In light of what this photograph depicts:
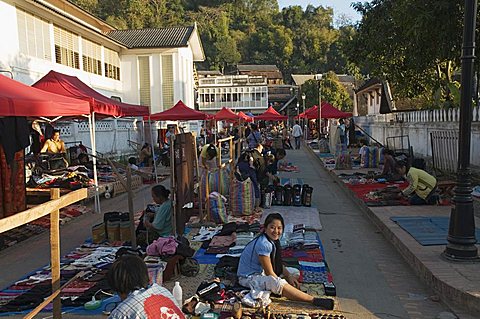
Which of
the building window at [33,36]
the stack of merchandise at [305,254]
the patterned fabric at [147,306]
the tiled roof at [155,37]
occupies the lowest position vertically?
the stack of merchandise at [305,254]

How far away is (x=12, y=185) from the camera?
881 cm

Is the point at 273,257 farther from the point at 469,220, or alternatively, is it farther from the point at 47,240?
the point at 47,240

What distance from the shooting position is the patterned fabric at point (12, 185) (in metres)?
8.52

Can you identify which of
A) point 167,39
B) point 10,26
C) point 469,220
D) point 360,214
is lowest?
point 360,214

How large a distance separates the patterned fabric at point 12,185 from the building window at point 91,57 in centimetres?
1780

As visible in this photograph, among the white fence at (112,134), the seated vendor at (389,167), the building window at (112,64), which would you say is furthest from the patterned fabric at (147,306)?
the building window at (112,64)

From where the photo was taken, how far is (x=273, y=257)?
17.7ft

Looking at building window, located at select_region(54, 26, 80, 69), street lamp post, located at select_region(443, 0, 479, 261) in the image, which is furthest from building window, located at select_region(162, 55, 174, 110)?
street lamp post, located at select_region(443, 0, 479, 261)

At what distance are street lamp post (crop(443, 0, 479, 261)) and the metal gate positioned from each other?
7.30 meters

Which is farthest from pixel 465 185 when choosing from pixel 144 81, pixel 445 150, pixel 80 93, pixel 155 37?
pixel 155 37

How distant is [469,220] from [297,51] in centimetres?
9186

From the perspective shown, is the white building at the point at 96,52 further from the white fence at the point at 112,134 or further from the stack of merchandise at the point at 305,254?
the stack of merchandise at the point at 305,254

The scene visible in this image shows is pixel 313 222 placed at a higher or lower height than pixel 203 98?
lower

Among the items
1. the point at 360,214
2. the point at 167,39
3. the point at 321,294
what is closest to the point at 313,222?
the point at 360,214
